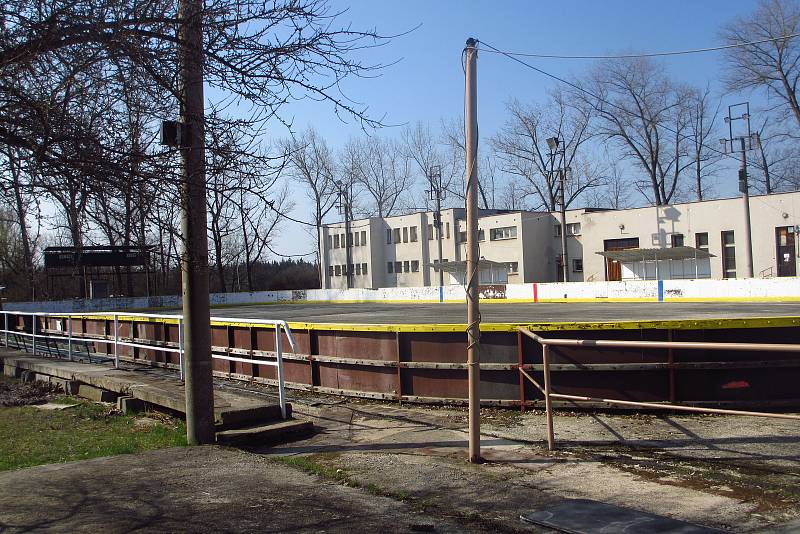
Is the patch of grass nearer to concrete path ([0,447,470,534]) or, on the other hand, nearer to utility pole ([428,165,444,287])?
concrete path ([0,447,470,534])

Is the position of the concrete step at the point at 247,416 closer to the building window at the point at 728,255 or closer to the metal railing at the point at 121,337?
the metal railing at the point at 121,337

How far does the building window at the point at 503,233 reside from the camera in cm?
6599

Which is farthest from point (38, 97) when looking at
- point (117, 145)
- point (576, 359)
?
point (576, 359)

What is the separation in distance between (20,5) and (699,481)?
721 centimetres

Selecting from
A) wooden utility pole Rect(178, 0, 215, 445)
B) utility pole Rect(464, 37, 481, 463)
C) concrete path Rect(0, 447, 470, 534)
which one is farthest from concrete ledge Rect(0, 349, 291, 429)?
utility pole Rect(464, 37, 481, 463)

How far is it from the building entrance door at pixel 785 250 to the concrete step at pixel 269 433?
46116 mm

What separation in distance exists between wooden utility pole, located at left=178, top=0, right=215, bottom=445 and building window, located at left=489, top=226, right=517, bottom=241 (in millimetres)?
58636

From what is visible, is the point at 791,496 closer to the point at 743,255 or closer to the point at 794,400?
the point at 794,400

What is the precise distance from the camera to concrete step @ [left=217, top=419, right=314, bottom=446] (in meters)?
8.82

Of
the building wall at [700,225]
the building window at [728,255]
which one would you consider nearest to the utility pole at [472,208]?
the building wall at [700,225]

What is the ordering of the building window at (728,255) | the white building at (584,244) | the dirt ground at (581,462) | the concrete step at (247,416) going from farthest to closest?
the building window at (728,255) < the white building at (584,244) < the concrete step at (247,416) < the dirt ground at (581,462)

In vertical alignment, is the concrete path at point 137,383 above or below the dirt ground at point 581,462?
above

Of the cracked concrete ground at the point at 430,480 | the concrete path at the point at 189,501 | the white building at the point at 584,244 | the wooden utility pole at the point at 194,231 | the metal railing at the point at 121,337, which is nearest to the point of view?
the concrete path at the point at 189,501

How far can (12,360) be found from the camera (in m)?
17.5
